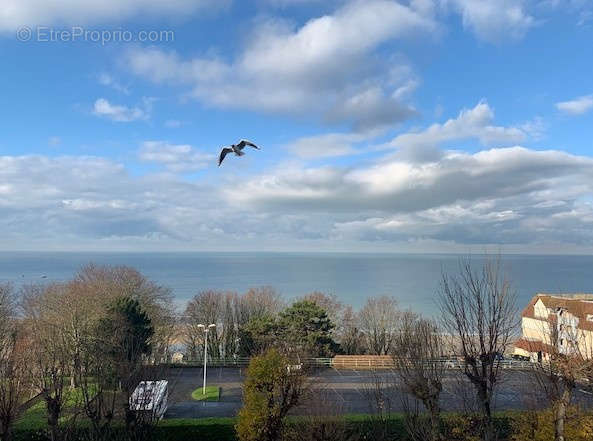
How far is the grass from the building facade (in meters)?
15.3

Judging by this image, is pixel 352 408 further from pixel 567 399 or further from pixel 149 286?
pixel 149 286

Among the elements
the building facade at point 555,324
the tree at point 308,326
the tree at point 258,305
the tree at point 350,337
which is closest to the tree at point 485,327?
the building facade at point 555,324

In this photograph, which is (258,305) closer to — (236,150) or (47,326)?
(47,326)

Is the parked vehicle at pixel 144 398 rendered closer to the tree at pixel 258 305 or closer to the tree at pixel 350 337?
the tree at pixel 350 337

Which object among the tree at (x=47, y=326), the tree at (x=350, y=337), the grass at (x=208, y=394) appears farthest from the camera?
the tree at (x=350, y=337)

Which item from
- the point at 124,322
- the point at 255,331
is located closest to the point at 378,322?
the point at 255,331

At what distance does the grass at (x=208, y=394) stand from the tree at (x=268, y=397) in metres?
10.5

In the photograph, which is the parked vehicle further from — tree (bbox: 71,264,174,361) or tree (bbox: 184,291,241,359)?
tree (bbox: 184,291,241,359)

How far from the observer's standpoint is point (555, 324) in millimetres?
11898

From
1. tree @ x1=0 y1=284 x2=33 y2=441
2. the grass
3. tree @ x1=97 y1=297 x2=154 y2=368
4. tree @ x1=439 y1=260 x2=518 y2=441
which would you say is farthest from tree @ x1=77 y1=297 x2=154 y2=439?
tree @ x1=439 y1=260 x2=518 y2=441

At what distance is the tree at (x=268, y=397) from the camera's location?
45.0 ft

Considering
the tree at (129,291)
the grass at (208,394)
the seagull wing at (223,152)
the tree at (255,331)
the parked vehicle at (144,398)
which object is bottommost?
the grass at (208,394)

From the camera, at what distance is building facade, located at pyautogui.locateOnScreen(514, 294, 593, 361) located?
13234mm

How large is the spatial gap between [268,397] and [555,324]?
818 centimetres
